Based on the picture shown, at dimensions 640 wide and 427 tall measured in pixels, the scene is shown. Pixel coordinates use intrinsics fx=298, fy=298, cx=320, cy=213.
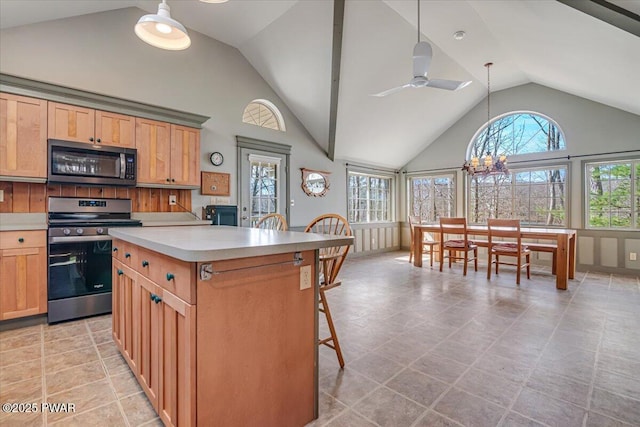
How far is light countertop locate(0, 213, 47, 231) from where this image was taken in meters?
2.83

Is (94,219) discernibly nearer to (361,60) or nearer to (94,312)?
(94,312)

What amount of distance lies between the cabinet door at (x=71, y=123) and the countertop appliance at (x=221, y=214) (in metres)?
1.56

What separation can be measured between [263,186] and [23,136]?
2.99 metres

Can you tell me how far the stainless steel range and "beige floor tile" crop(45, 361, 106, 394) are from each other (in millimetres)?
1166

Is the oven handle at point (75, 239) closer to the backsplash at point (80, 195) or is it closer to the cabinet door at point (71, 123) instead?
the backsplash at point (80, 195)

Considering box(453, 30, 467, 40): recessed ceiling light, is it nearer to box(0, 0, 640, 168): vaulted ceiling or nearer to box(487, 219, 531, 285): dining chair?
box(0, 0, 640, 168): vaulted ceiling

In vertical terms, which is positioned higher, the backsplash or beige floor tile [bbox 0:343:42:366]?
the backsplash

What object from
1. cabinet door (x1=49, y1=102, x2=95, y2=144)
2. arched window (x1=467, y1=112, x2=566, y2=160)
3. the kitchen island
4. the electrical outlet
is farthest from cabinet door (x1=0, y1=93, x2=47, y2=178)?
arched window (x1=467, y1=112, x2=566, y2=160)

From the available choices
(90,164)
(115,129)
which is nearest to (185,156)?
(115,129)

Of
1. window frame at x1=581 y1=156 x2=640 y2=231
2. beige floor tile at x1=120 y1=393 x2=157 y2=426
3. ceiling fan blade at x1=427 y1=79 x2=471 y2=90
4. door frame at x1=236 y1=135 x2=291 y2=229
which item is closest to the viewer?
beige floor tile at x1=120 y1=393 x2=157 y2=426

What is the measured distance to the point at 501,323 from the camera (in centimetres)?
292

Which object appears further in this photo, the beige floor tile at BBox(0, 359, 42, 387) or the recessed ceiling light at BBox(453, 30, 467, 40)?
the recessed ceiling light at BBox(453, 30, 467, 40)

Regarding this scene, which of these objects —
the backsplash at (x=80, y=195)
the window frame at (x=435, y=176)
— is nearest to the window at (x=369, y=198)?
the window frame at (x=435, y=176)

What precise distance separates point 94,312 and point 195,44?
3696 mm
